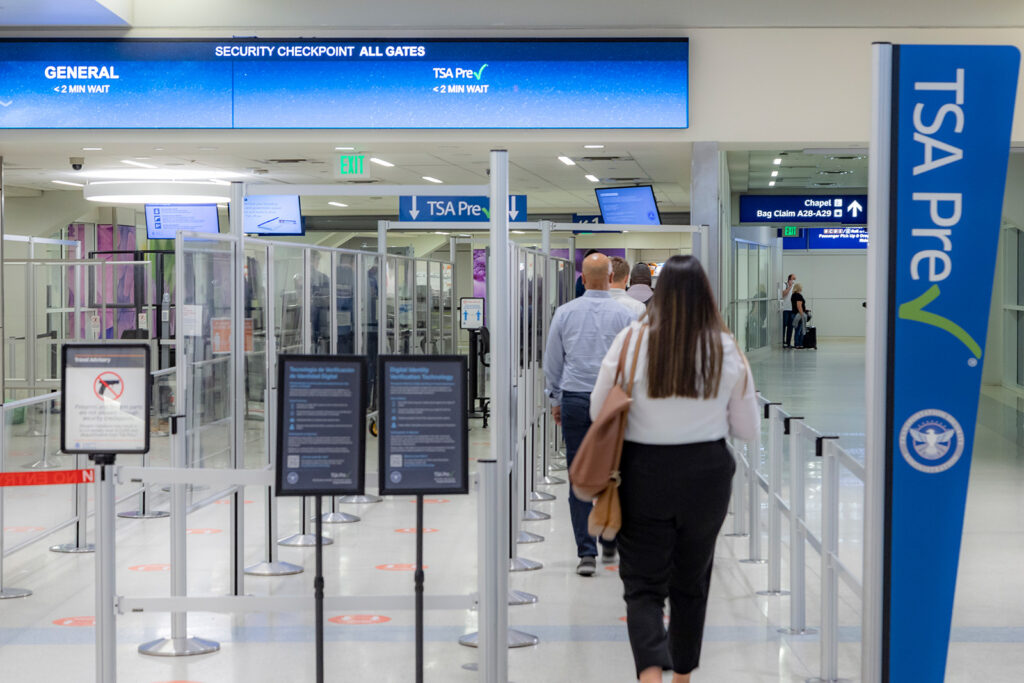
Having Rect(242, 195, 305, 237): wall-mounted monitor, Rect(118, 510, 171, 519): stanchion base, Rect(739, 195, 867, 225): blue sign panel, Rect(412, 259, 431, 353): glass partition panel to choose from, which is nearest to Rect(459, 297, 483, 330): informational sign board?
Rect(412, 259, 431, 353): glass partition panel

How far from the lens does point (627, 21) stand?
8797 millimetres

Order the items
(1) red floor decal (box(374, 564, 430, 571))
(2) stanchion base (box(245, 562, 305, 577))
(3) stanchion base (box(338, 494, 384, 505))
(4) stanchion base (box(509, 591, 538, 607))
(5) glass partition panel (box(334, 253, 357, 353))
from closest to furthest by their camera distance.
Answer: (4) stanchion base (box(509, 591, 538, 607))
(2) stanchion base (box(245, 562, 305, 577))
(1) red floor decal (box(374, 564, 430, 571))
(5) glass partition panel (box(334, 253, 357, 353))
(3) stanchion base (box(338, 494, 384, 505))

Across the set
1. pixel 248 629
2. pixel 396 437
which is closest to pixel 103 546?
pixel 396 437

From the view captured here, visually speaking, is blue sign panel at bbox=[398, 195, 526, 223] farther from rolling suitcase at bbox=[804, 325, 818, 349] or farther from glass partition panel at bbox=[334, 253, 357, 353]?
rolling suitcase at bbox=[804, 325, 818, 349]

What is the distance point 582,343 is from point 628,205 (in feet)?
16.3

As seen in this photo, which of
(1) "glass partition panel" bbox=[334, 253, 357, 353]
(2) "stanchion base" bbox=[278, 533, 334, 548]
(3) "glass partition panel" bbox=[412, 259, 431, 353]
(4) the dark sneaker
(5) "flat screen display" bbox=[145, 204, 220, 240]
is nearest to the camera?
(4) the dark sneaker

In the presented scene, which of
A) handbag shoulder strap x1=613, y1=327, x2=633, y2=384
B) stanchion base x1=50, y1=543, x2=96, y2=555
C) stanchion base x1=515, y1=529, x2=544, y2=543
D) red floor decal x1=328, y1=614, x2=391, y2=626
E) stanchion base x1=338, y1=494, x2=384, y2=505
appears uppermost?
handbag shoulder strap x1=613, y1=327, x2=633, y2=384

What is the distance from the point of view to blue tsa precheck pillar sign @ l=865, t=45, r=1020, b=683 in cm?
284

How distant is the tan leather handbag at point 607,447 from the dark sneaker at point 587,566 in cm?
254

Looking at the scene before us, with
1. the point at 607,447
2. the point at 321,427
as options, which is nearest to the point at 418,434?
the point at 321,427

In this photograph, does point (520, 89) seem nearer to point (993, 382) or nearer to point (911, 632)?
point (911, 632)

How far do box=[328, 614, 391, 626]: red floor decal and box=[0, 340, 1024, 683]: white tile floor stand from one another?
50mm

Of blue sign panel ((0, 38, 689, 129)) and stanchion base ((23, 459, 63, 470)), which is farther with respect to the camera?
stanchion base ((23, 459, 63, 470))

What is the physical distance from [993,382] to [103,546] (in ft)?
51.0
